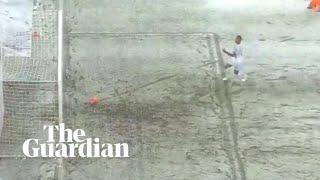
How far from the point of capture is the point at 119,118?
12203 mm

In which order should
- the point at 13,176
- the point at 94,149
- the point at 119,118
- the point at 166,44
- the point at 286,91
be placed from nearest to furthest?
1. the point at 13,176
2. the point at 94,149
3. the point at 119,118
4. the point at 286,91
5. the point at 166,44

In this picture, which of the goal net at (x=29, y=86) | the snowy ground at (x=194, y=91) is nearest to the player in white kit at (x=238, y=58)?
the snowy ground at (x=194, y=91)

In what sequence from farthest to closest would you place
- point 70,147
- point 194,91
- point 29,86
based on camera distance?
point 194,91 < point 29,86 < point 70,147

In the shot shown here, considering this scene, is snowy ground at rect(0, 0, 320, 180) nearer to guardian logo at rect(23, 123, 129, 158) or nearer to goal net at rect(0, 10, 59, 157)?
guardian logo at rect(23, 123, 129, 158)

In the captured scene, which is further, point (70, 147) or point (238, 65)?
point (238, 65)

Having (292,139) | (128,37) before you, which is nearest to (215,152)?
(292,139)

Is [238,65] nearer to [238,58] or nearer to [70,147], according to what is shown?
[238,58]

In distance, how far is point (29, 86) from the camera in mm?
12617

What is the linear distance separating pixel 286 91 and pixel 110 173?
449 cm

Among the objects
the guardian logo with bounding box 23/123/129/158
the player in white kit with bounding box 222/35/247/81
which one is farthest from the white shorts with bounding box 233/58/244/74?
the guardian logo with bounding box 23/123/129/158

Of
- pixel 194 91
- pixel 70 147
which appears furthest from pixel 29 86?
pixel 194 91

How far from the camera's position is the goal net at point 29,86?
37.6 ft

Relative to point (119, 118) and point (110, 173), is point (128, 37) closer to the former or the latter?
point (119, 118)

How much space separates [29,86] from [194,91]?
3348 mm
